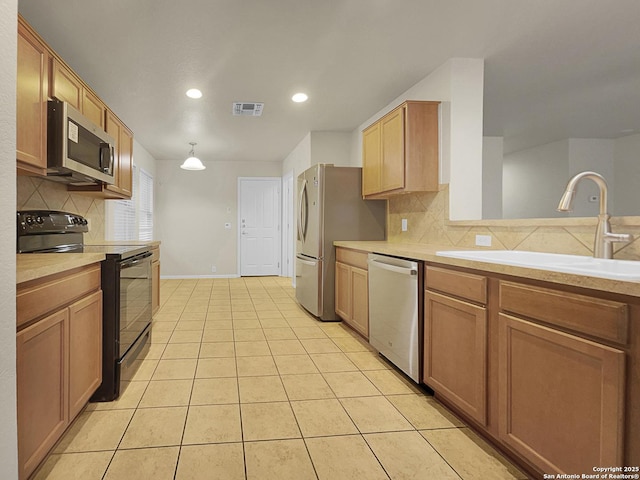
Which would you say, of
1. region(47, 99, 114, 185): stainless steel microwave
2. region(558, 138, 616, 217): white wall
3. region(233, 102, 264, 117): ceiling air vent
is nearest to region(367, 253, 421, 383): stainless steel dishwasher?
region(47, 99, 114, 185): stainless steel microwave

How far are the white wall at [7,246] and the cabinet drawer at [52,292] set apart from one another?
0.67ft

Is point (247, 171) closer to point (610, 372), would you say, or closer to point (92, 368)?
point (92, 368)

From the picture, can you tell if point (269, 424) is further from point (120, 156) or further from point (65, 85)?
point (120, 156)

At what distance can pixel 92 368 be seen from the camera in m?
2.06

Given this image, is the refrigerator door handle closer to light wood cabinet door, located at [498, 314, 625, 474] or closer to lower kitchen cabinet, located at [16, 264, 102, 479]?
lower kitchen cabinet, located at [16, 264, 102, 479]

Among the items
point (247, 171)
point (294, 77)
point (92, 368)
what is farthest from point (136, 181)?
point (92, 368)

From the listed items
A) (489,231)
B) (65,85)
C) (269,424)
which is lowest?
(269,424)

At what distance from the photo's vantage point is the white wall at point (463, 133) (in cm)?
311

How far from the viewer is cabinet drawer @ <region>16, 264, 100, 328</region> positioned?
136 centimetres

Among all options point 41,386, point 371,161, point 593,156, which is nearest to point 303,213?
point 371,161

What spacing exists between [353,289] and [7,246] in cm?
281

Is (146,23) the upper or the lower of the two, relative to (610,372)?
upper

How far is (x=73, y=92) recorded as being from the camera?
8.35ft

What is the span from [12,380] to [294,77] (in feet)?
10.1
